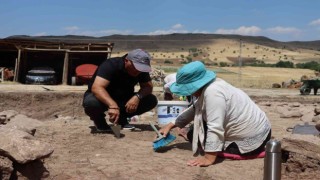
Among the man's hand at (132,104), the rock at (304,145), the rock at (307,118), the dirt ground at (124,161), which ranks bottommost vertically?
the rock at (307,118)

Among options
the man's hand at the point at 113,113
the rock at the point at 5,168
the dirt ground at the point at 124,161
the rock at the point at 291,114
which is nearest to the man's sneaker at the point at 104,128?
the dirt ground at the point at 124,161

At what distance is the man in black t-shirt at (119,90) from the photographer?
17.4 ft

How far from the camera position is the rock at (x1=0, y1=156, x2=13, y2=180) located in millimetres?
3602

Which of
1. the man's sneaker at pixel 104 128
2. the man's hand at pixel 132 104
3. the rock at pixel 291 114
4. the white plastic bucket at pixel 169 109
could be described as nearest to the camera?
the man's hand at pixel 132 104

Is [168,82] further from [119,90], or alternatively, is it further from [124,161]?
[124,161]

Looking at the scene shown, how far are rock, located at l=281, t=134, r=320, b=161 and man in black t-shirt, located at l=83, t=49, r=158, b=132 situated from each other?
176cm

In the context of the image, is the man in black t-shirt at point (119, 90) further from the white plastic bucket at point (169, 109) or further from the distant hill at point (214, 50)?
the distant hill at point (214, 50)

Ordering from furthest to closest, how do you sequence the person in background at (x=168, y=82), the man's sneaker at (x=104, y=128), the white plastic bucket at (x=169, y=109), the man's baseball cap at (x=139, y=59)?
the person in background at (x=168, y=82)
the white plastic bucket at (x=169, y=109)
the man's sneaker at (x=104, y=128)
the man's baseball cap at (x=139, y=59)

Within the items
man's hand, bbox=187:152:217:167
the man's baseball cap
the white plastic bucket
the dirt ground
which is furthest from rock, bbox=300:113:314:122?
man's hand, bbox=187:152:217:167

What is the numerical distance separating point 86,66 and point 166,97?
941cm

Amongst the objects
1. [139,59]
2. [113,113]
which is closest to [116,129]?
[113,113]

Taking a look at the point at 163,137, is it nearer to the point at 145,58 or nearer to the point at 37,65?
the point at 145,58

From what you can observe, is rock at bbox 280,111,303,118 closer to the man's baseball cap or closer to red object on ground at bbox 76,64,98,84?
the man's baseball cap

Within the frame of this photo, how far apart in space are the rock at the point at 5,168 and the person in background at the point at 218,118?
57.3 inches
